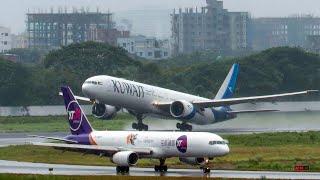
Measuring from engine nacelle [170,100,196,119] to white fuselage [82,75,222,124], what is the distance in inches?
32.4

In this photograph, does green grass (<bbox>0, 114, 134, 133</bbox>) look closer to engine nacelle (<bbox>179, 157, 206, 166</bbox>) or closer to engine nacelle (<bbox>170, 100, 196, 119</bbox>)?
engine nacelle (<bbox>170, 100, 196, 119</bbox>)

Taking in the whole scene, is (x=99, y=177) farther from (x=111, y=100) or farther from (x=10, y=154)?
(x=111, y=100)

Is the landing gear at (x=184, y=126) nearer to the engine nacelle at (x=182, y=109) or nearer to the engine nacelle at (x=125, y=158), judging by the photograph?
the engine nacelle at (x=182, y=109)

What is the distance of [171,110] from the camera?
111125 millimetres

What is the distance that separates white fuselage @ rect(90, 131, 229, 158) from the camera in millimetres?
68812

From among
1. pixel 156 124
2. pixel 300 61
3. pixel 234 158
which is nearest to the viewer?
pixel 234 158

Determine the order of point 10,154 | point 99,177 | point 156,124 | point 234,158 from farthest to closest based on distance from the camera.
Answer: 1. point 156,124
2. point 10,154
3. point 234,158
4. point 99,177

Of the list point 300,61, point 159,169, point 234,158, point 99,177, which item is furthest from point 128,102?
point 300,61

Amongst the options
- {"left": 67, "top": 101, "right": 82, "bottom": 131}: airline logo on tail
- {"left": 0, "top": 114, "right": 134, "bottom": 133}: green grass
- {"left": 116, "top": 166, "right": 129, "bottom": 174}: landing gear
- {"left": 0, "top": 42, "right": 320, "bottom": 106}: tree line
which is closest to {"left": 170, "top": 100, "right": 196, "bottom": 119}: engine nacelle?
{"left": 0, "top": 114, "right": 134, "bottom": 133}: green grass

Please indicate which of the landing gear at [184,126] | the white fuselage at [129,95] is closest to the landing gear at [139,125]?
the white fuselage at [129,95]

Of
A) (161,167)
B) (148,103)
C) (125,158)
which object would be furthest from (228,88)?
(125,158)

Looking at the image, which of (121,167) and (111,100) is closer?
(121,167)

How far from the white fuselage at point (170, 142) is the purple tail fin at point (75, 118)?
171 centimetres

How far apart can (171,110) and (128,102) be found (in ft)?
15.5
